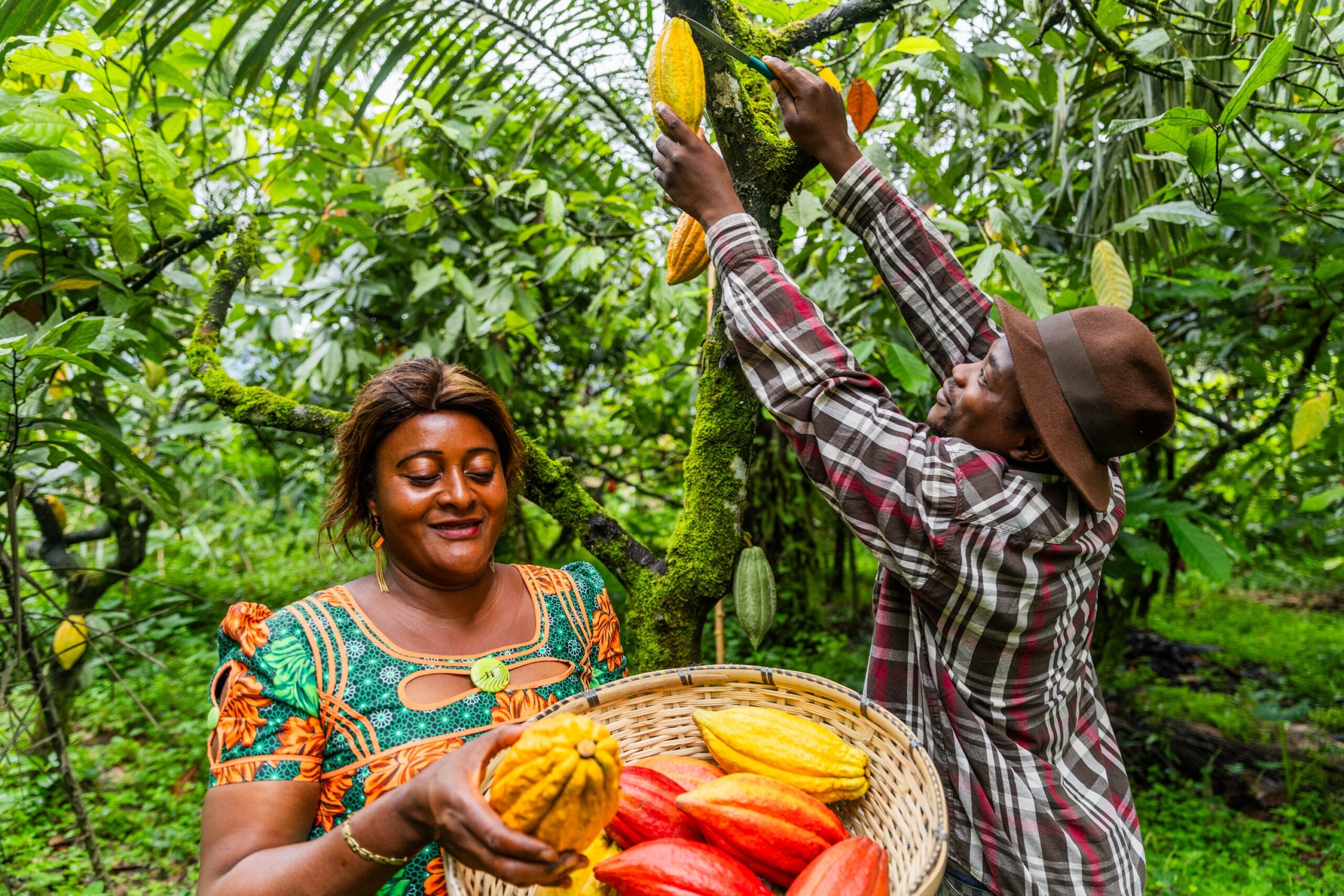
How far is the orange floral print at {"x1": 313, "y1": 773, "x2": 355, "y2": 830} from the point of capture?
1.12 meters

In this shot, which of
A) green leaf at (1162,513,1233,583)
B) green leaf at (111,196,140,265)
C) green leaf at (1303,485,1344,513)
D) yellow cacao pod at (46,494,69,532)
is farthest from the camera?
yellow cacao pod at (46,494,69,532)

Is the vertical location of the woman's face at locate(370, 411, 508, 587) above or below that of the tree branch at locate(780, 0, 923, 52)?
below

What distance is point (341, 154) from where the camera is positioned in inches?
95.4

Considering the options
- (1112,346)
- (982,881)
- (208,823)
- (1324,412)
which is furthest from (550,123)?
(1324,412)

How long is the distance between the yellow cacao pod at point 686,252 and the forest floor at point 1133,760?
1087 mm

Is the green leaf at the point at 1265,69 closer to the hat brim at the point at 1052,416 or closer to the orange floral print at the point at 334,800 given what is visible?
the hat brim at the point at 1052,416

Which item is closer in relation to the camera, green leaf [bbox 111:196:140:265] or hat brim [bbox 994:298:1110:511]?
hat brim [bbox 994:298:1110:511]

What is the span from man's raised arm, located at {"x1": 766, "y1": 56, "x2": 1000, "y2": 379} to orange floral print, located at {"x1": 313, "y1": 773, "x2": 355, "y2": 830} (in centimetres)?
113

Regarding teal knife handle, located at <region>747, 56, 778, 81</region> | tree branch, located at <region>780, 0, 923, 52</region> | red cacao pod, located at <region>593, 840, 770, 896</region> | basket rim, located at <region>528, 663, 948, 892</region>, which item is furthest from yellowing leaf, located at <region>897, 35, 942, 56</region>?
red cacao pod, located at <region>593, 840, 770, 896</region>

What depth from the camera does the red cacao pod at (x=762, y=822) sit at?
102 cm

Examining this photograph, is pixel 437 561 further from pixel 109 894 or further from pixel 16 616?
pixel 109 894

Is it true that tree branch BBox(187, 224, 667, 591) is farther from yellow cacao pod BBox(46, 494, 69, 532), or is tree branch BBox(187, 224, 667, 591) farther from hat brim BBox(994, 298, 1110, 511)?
yellow cacao pod BBox(46, 494, 69, 532)

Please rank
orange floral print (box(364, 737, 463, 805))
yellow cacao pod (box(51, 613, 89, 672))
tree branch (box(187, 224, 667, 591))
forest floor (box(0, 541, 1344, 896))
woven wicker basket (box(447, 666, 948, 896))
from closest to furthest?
woven wicker basket (box(447, 666, 948, 896))
orange floral print (box(364, 737, 463, 805))
tree branch (box(187, 224, 667, 591))
yellow cacao pod (box(51, 613, 89, 672))
forest floor (box(0, 541, 1344, 896))

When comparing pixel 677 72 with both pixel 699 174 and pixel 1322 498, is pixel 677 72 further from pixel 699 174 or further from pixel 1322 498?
pixel 1322 498
